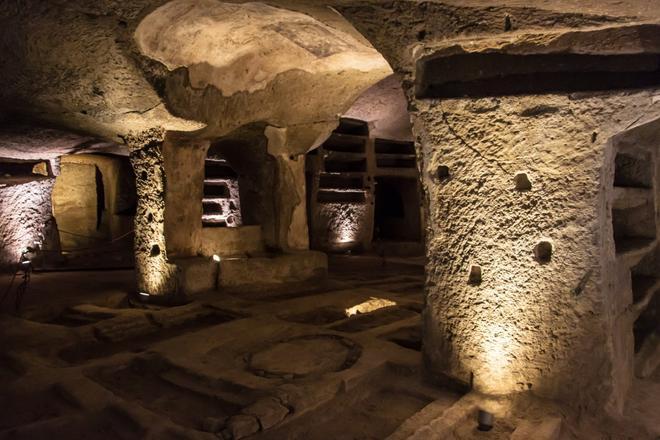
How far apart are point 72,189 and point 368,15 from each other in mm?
10970

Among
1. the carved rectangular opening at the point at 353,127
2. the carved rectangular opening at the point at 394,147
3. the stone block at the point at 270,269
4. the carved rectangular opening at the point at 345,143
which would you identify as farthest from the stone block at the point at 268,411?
the carved rectangular opening at the point at 394,147

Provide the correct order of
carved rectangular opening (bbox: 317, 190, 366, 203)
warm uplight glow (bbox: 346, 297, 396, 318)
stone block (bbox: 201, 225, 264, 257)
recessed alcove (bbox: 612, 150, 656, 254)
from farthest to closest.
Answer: carved rectangular opening (bbox: 317, 190, 366, 203) → stone block (bbox: 201, 225, 264, 257) → warm uplight glow (bbox: 346, 297, 396, 318) → recessed alcove (bbox: 612, 150, 656, 254)

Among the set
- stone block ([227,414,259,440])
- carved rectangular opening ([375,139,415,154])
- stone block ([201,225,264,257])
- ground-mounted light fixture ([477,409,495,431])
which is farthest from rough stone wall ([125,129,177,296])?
carved rectangular opening ([375,139,415,154])

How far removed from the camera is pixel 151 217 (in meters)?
6.46

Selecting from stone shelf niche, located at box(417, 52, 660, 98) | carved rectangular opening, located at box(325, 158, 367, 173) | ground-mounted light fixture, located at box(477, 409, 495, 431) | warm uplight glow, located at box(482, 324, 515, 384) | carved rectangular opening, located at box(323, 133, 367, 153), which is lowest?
ground-mounted light fixture, located at box(477, 409, 495, 431)

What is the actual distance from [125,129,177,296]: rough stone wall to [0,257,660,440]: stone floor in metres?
0.85

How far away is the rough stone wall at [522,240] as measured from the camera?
9.59ft

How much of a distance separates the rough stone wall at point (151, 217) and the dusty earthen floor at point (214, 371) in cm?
68

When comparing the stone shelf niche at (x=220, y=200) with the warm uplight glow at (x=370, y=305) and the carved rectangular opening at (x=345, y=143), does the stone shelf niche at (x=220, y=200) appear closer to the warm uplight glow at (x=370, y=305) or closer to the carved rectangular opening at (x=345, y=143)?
the carved rectangular opening at (x=345, y=143)

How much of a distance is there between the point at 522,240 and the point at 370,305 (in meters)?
3.29

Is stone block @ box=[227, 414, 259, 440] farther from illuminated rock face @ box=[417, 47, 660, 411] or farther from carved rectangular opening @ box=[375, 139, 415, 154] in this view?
carved rectangular opening @ box=[375, 139, 415, 154]

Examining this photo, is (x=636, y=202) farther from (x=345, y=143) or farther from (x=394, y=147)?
(x=394, y=147)

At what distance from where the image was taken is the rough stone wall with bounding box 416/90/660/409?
292 cm

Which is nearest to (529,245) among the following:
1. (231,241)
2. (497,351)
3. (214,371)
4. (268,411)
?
(497,351)
